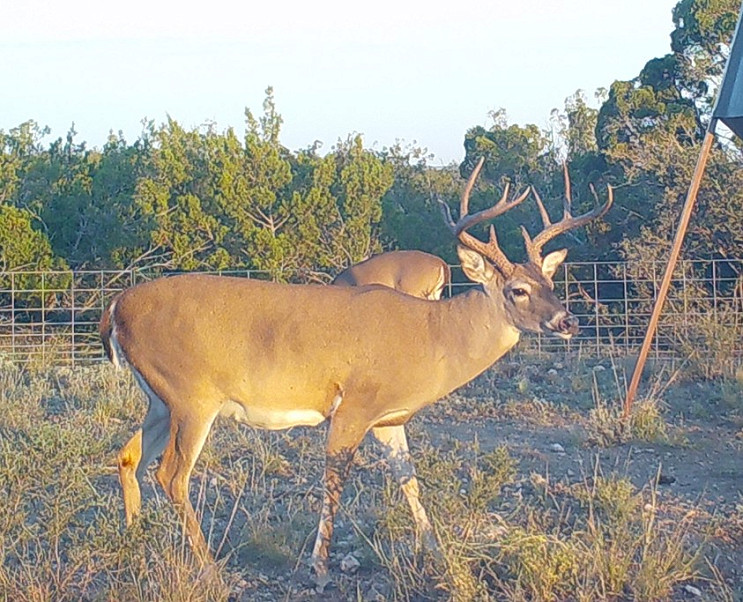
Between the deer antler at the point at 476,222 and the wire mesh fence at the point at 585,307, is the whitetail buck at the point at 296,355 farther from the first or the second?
the wire mesh fence at the point at 585,307

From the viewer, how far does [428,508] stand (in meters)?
7.16

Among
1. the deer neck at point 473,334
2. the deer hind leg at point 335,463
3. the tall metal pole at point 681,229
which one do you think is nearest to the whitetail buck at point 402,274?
the tall metal pole at point 681,229

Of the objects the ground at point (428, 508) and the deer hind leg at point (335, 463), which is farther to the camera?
the deer hind leg at point (335, 463)

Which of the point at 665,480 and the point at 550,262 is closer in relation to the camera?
the point at 550,262

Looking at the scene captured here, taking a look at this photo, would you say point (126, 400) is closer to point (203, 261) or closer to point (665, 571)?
point (665, 571)

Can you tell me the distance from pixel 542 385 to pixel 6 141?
59.1 ft

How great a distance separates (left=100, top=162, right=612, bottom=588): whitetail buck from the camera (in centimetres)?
695

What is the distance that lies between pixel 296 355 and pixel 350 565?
1.30 metres

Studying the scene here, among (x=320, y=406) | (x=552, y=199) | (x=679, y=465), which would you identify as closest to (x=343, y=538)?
(x=320, y=406)

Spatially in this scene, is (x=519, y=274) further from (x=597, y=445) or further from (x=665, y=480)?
(x=597, y=445)

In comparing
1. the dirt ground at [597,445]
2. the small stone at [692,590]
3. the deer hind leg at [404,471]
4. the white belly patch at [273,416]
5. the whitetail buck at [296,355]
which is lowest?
the dirt ground at [597,445]

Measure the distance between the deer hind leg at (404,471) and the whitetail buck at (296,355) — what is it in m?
0.01

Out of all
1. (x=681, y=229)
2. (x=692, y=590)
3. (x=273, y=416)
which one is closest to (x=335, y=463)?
(x=273, y=416)

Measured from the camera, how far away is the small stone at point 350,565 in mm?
6570
